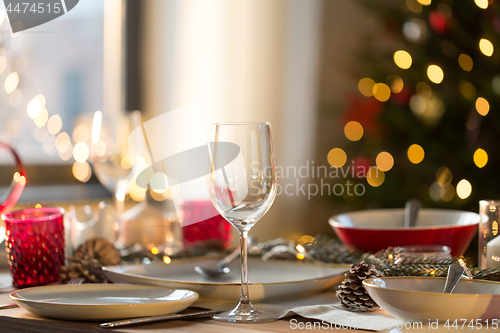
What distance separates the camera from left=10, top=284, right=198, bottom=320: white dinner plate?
539mm

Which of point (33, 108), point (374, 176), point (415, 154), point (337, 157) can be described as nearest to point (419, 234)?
point (415, 154)

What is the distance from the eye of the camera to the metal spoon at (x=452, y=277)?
1.78 ft

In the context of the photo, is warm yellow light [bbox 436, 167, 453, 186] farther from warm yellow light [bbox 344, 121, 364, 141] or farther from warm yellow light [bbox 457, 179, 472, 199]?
warm yellow light [bbox 344, 121, 364, 141]

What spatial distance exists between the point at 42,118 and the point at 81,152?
0.23 metres

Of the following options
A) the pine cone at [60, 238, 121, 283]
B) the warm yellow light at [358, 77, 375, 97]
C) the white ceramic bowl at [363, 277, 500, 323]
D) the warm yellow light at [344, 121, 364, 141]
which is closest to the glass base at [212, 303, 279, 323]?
the white ceramic bowl at [363, 277, 500, 323]

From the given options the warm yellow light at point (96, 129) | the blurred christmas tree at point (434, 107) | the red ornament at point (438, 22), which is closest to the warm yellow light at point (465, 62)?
the blurred christmas tree at point (434, 107)

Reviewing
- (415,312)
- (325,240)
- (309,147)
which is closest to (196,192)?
(309,147)

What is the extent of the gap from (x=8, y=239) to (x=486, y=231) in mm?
665

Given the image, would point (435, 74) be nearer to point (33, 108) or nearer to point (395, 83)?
point (395, 83)

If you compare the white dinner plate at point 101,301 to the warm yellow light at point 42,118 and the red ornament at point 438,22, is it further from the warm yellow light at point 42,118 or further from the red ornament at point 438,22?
the warm yellow light at point 42,118

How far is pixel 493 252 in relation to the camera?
0.68m

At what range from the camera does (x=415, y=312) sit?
19.4 inches

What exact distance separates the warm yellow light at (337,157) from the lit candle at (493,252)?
1.85m

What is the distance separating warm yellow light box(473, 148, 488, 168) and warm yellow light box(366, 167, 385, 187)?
38cm
